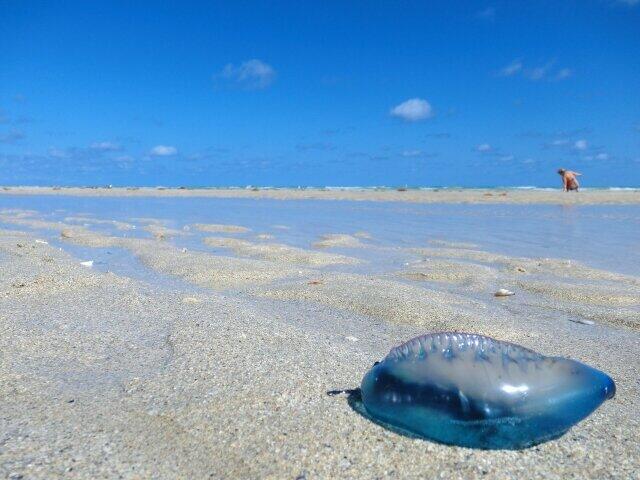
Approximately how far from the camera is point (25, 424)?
5.61 feet

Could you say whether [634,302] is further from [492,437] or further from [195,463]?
[195,463]

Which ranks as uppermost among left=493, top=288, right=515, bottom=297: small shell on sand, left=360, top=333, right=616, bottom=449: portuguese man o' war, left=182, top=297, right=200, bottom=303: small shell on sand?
left=360, top=333, right=616, bottom=449: portuguese man o' war

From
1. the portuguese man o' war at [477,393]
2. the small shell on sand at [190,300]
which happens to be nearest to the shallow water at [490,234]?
the small shell on sand at [190,300]

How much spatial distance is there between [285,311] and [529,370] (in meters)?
1.89

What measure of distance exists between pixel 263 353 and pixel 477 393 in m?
1.00

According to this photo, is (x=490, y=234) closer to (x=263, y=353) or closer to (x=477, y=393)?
(x=263, y=353)

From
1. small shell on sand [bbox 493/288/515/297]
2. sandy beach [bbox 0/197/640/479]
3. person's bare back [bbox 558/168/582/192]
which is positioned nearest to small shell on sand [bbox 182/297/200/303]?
sandy beach [bbox 0/197/640/479]

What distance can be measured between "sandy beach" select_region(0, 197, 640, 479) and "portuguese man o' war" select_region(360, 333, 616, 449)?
5 centimetres

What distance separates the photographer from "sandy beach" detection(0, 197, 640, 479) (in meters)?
1.56

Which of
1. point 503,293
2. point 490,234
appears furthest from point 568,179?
point 503,293

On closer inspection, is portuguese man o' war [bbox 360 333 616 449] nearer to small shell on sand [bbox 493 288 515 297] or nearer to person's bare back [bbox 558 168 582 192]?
small shell on sand [bbox 493 288 515 297]

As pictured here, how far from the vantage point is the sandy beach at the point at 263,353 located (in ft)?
5.11

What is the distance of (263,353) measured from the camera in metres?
2.35

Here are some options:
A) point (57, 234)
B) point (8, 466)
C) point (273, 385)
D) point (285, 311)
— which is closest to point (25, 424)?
point (8, 466)
